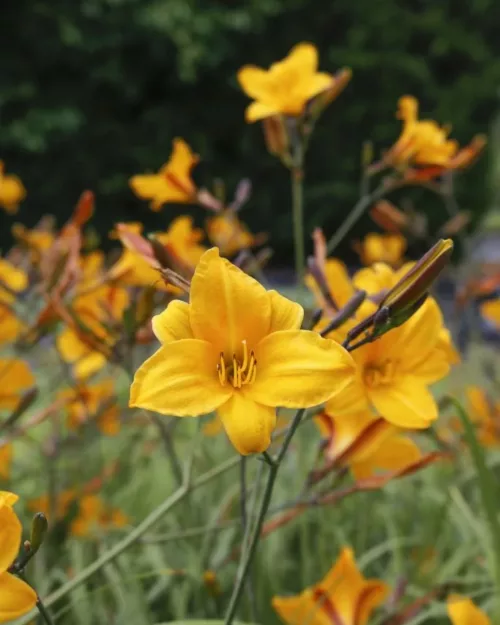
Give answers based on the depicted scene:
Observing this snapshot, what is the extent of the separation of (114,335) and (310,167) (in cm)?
576

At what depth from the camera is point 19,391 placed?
1.29 metres

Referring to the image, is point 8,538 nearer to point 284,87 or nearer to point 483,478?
point 483,478

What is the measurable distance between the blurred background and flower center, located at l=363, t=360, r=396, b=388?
5340 mm

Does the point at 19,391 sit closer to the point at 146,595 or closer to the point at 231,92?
the point at 146,595

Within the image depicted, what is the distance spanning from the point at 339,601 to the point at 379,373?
33cm

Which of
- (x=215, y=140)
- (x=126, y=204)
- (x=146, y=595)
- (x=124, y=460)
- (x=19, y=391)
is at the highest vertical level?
(x=215, y=140)

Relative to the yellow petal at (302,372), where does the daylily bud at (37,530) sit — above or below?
below

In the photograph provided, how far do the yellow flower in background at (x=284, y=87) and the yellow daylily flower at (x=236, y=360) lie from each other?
2.23 ft

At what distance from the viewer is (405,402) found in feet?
2.43

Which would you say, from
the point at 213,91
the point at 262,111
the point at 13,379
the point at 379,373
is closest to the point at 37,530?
the point at 379,373

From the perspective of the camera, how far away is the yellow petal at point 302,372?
1.92ft

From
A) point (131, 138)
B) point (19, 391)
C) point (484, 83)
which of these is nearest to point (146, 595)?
point (19, 391)

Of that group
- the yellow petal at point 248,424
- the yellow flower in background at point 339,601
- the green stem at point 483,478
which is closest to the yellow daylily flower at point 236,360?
the yellow petal at point 248,424

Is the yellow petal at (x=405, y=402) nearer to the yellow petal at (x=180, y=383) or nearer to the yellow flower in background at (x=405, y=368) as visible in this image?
the yellow flower in background at (x=405, y=368)
